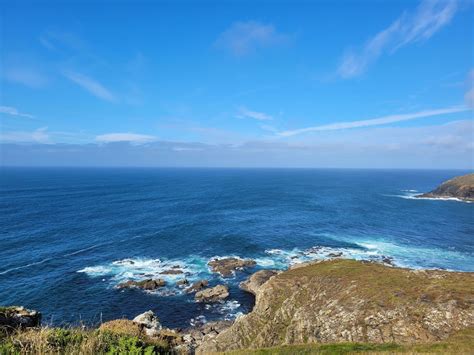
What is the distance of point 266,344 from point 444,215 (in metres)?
118

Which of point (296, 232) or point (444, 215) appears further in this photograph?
point (444, 215)

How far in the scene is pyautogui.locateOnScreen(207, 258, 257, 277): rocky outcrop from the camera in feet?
216

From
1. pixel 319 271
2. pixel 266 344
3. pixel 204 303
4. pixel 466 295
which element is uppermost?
pixel 466 295

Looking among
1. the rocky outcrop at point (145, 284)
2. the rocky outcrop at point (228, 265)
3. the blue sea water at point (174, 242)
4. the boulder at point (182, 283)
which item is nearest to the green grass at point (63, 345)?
the blue sea water at point (174, 242)

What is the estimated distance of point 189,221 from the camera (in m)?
104

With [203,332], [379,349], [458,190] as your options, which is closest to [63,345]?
[379,349]

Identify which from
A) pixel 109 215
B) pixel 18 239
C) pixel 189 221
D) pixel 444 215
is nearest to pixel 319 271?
pixel 189 221

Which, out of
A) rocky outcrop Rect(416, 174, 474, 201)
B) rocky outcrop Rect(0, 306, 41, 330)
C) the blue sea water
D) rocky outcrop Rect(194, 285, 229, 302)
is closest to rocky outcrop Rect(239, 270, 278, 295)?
the blue sea water

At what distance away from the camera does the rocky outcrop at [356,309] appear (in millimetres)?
28047

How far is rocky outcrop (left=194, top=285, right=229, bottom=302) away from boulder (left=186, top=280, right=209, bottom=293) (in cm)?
207

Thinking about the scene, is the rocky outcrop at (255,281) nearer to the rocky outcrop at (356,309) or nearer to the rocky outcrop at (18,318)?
the rocky outcrop at (356,309)

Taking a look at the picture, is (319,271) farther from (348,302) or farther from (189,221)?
(189,221)

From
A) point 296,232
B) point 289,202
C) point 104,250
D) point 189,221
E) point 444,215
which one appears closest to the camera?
point 104,250

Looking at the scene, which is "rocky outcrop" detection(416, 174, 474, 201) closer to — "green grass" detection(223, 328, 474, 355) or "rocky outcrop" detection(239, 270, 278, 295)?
"rocky outcrop" detection(239, 270, 278, 295)
